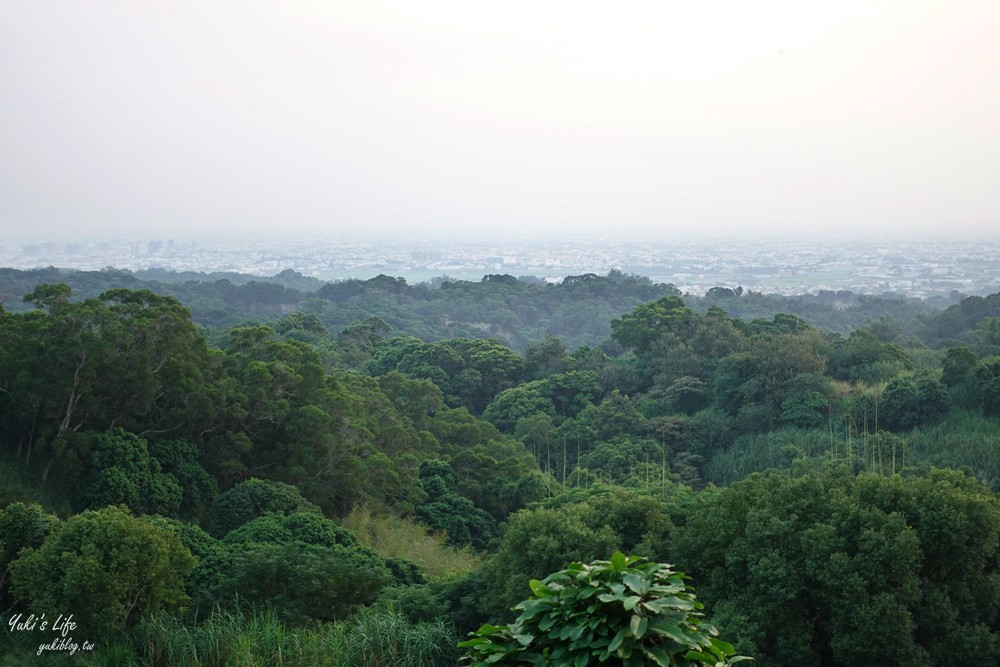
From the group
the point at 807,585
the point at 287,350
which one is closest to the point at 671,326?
the point at 287,350

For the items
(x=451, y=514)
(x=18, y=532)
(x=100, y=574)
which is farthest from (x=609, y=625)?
(x=451, y=514)

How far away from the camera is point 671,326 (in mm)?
28172

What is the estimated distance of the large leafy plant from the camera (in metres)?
3.32

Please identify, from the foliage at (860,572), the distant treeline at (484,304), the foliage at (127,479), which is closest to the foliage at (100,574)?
the foliage at (127,479)

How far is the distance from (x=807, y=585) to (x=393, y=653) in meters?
3.71

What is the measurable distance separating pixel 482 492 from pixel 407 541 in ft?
10.8

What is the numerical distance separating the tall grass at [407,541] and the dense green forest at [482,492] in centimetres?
8

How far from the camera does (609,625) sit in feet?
11.0

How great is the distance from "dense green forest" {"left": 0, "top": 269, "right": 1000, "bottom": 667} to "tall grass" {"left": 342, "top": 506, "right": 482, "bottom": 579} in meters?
0.08

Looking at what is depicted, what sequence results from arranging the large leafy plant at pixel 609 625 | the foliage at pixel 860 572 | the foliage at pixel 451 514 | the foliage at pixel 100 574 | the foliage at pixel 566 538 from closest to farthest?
the large leafy plant at pixel 609 625, the foliage at pixel 860 572, the foliage at pixel 100 574, the foliage at pixel 566 538, the foliage at pixel 451 514

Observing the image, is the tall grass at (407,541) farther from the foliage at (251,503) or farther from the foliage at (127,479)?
the foliage at (127,479)

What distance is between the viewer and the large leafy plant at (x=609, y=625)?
3324mm

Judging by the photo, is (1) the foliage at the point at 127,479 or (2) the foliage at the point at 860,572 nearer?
(2) the foliage at the point at 860,572

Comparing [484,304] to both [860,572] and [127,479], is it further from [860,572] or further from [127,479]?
[860,572]
